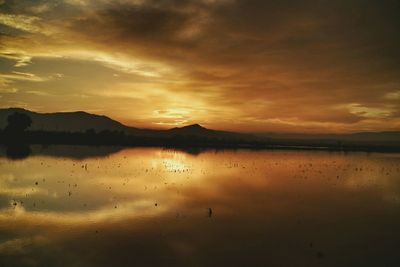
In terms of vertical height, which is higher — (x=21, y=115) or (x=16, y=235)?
(x=21, y=115)

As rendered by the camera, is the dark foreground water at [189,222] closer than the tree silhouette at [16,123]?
Yes

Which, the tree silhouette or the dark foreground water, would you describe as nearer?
the dark foreground water

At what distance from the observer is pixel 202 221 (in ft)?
64.2

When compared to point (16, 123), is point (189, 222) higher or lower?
lower

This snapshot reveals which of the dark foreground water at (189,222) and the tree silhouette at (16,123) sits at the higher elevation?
the tree silhouette at (16,123)

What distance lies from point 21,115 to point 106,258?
333ft

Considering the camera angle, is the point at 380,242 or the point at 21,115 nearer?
the point at 380,242

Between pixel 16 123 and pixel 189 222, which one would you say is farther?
pixel 16 123

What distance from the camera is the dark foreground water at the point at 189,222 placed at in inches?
552

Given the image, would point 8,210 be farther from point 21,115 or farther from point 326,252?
point 21,115

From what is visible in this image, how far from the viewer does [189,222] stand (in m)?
19.3

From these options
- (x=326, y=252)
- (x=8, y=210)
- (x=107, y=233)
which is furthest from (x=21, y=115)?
(x=326, y=252)

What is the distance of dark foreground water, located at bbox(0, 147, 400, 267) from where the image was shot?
46.0 feet

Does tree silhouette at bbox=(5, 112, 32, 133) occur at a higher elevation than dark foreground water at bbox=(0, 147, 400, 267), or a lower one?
higher
